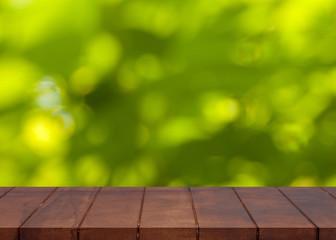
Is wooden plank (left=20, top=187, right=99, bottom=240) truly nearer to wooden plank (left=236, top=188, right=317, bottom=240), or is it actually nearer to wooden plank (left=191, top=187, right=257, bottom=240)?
wooden plank (left=191, top=187, right=257, bottom=240)

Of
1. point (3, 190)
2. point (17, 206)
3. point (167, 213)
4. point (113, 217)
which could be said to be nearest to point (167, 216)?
point (167, 213)

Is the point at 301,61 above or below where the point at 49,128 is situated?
above

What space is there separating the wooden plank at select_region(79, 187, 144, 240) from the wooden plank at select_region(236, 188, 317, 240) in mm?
573

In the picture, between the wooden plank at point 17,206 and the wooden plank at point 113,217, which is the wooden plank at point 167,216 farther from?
the wooden plank at point 17,206

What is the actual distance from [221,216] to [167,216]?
0.26 metres

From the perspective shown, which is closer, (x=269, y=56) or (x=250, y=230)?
(x=250, y=230)

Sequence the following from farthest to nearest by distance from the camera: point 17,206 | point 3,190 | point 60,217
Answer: point 3,190, point 17,206, point 60,217

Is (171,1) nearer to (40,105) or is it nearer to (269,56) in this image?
(269,56)

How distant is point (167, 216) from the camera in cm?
222

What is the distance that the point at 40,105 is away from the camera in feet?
8.88

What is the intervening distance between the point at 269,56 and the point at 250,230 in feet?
3.61

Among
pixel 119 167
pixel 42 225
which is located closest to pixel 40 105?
pixel 119 167

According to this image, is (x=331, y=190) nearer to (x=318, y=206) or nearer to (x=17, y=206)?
(x=318, y=206)

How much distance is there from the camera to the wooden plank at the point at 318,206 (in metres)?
2.09
